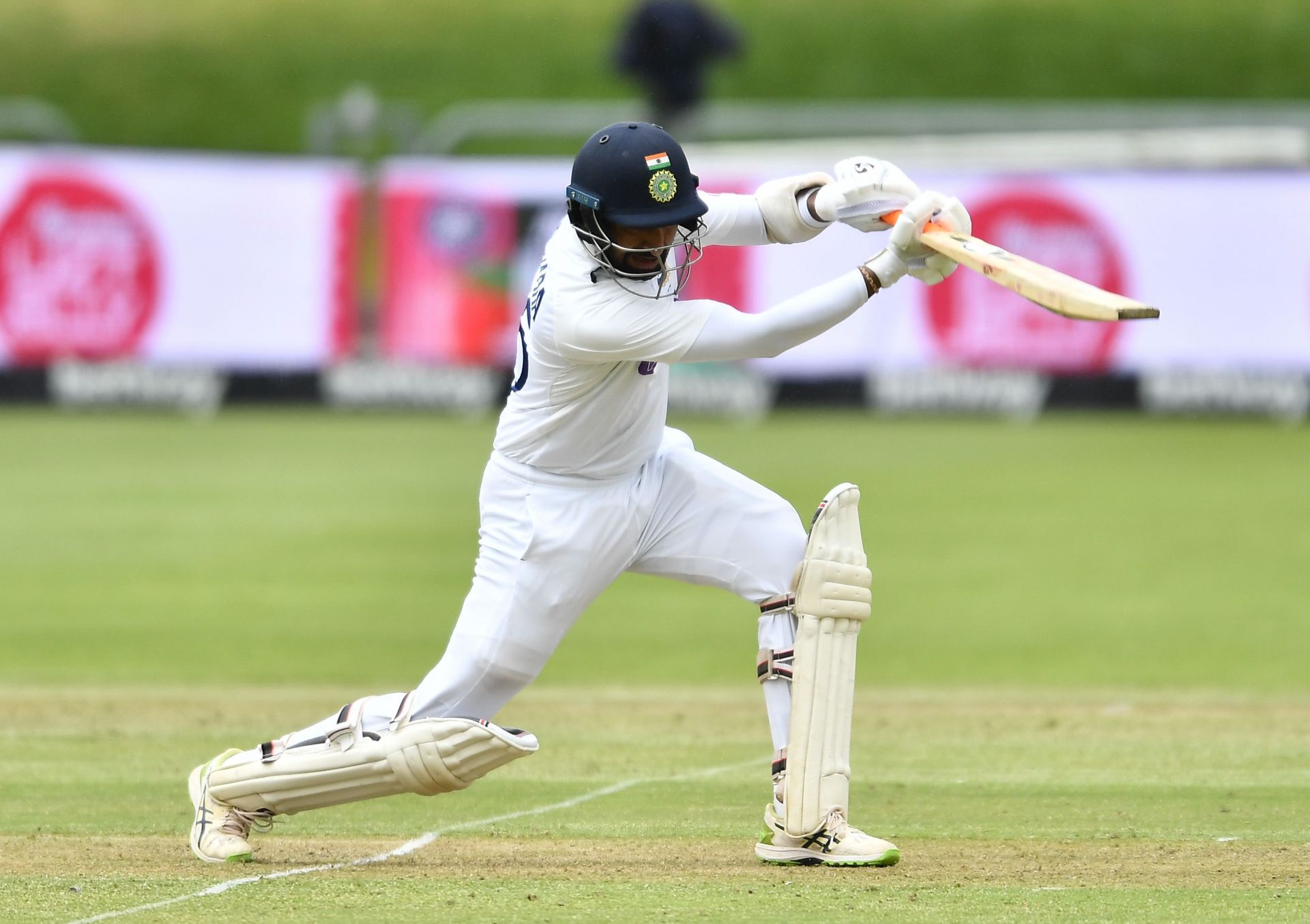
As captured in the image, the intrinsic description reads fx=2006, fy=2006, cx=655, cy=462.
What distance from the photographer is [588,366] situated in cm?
571

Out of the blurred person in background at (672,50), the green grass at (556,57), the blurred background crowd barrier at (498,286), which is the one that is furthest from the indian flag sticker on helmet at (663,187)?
the green grass at (556,57)

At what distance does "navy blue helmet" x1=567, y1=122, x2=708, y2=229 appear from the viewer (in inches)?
220

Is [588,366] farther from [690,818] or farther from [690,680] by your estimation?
[690,680]

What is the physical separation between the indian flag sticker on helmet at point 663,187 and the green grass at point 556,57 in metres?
27.4

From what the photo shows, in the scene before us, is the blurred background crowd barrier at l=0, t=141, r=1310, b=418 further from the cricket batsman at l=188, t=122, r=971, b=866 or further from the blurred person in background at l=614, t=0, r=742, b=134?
the cricket batsman at l=188, t=122, r=971, b=866

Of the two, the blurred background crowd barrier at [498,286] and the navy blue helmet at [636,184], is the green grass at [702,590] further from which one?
the navy blue helmet at [636,184]

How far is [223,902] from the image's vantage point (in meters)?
5.22

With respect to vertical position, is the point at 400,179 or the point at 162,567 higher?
the point at 400,179

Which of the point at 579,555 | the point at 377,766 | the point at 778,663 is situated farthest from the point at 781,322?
the point at 377,766

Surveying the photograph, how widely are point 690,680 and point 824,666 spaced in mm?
3798

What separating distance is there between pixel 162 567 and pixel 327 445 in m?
5.55

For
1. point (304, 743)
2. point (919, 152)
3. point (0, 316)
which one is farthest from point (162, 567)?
point (919, 152)

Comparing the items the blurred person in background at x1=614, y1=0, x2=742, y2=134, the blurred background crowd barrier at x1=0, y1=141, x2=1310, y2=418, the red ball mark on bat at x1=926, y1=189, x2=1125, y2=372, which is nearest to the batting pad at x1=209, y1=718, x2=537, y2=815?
the blurred background crowd barrier at x1=0, y1=141, x2=1310, y2=418

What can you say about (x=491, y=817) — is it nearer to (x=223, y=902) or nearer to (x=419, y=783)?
(x=419, y=783)
